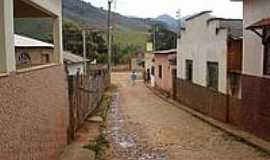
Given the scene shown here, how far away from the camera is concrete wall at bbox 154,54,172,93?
33166 mm

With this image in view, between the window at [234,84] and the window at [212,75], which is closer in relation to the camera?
the window at [234,84]

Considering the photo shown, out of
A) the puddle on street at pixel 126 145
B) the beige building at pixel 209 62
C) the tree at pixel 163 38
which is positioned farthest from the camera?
the tree at pixel 163 38

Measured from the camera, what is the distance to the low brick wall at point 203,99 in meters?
17.6

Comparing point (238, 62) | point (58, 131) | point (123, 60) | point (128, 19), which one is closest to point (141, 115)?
point (238, 62)

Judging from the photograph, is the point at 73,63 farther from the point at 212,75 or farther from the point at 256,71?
the point at 256,71

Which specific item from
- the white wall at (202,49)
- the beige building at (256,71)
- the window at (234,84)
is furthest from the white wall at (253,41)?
the white wall at (202,49)

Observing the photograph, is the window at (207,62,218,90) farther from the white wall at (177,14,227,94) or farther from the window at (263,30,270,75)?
the window at (263,30,270,75)

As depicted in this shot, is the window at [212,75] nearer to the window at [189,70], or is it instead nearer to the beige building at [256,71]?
the window at [189,70]

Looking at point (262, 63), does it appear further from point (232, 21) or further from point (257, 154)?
point (232, 21)

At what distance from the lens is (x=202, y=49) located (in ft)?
71.2

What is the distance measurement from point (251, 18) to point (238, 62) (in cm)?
347

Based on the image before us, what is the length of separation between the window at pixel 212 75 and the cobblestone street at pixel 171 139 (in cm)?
174

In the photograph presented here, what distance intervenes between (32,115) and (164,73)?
28841 millimetres

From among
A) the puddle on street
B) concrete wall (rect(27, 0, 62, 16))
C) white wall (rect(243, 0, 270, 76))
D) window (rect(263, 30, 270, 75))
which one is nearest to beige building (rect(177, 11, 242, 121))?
white wall (rect(243, 0, 270, 76))
